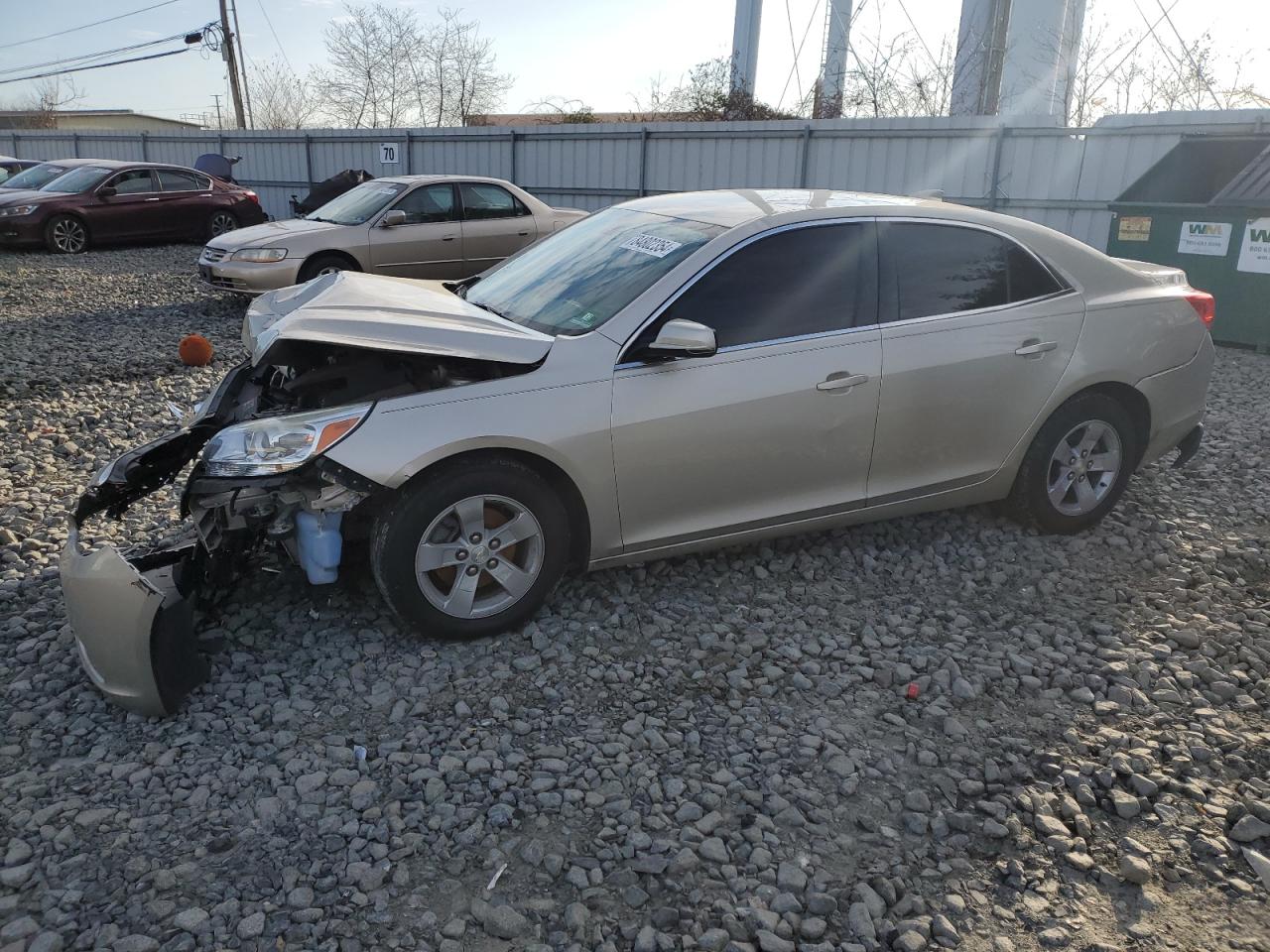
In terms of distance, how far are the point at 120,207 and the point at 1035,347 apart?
16.7 metres

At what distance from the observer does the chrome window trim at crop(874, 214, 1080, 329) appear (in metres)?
4.31

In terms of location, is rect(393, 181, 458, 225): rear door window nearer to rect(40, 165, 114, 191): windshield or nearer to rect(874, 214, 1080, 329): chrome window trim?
rect(874, 214, 1080, 329): chrome window trim

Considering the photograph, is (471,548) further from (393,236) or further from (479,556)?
(393,236)

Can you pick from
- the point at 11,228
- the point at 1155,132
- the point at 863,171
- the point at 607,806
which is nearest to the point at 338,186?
the point at 11,228

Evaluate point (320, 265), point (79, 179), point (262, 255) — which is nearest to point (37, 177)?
point (79, 179)

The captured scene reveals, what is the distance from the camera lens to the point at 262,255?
10.6 metres

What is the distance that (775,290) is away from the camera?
4.08m

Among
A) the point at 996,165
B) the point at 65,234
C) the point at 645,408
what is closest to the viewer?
the point at 645,408

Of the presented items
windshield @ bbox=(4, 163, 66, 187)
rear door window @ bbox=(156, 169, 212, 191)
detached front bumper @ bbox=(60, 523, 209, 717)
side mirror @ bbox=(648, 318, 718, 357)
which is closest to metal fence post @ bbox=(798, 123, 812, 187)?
rear door window @ bbox=(156, 169, 212, 191)

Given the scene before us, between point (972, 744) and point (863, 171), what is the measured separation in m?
12.6

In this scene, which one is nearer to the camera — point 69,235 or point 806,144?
point 806,144

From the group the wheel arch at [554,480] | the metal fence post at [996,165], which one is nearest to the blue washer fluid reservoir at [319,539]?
A: the wheel arch at [554,480]

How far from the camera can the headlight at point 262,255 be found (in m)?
10.5

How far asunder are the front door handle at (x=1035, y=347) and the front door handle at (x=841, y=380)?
874 mm
